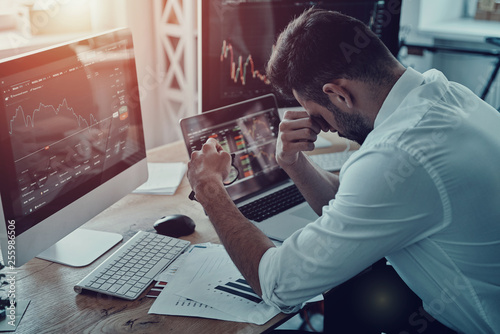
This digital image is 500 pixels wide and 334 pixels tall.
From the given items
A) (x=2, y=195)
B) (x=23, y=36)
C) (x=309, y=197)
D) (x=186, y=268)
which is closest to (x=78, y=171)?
(x=2, y=195)

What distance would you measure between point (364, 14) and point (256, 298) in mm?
1201

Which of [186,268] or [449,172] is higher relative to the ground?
[449,172]

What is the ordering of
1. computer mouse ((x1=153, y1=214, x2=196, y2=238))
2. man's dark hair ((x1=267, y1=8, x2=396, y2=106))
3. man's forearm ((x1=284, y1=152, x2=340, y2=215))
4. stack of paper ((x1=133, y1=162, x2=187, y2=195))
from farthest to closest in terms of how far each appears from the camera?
stack of paper ((x1=133, y1=162, x2=187, y2=195)) < man's forearm ((x1=284, y1=152, x2=340, y2=215)) < computer mouse ((x1=153, y1=214, x2=196, y2=238)) < man's dark hair ((x1=267, y1=8, x2=396, y2=106))

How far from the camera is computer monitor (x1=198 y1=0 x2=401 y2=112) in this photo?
1747 millimetres

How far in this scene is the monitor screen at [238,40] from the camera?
5.73 feet

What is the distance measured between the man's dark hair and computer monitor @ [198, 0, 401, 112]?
620 millimetres

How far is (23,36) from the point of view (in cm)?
249

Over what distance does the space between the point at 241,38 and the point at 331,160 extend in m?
0.52

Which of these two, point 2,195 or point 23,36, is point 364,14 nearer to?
point 2,195

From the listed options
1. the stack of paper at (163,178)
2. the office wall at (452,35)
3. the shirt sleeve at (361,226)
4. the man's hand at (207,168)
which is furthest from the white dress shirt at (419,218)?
the office wall at (452,35)

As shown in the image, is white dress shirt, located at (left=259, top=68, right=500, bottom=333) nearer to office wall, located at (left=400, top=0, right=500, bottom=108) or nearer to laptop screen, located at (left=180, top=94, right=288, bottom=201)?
laptop screen, located at (left=180, top=94, right=288, bottom=201)

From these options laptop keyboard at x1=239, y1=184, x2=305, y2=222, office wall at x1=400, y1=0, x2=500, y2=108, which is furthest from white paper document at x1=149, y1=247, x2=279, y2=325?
office wall at x1=400, y1=0, x2=500, y2=108

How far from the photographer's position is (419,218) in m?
0.98

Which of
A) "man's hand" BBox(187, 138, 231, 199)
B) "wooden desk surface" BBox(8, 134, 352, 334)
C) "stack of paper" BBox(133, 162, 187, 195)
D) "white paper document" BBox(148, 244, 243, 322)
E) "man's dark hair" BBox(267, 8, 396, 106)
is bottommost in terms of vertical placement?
"wooden desk surface" BBox(8, 134, 352, 334)
